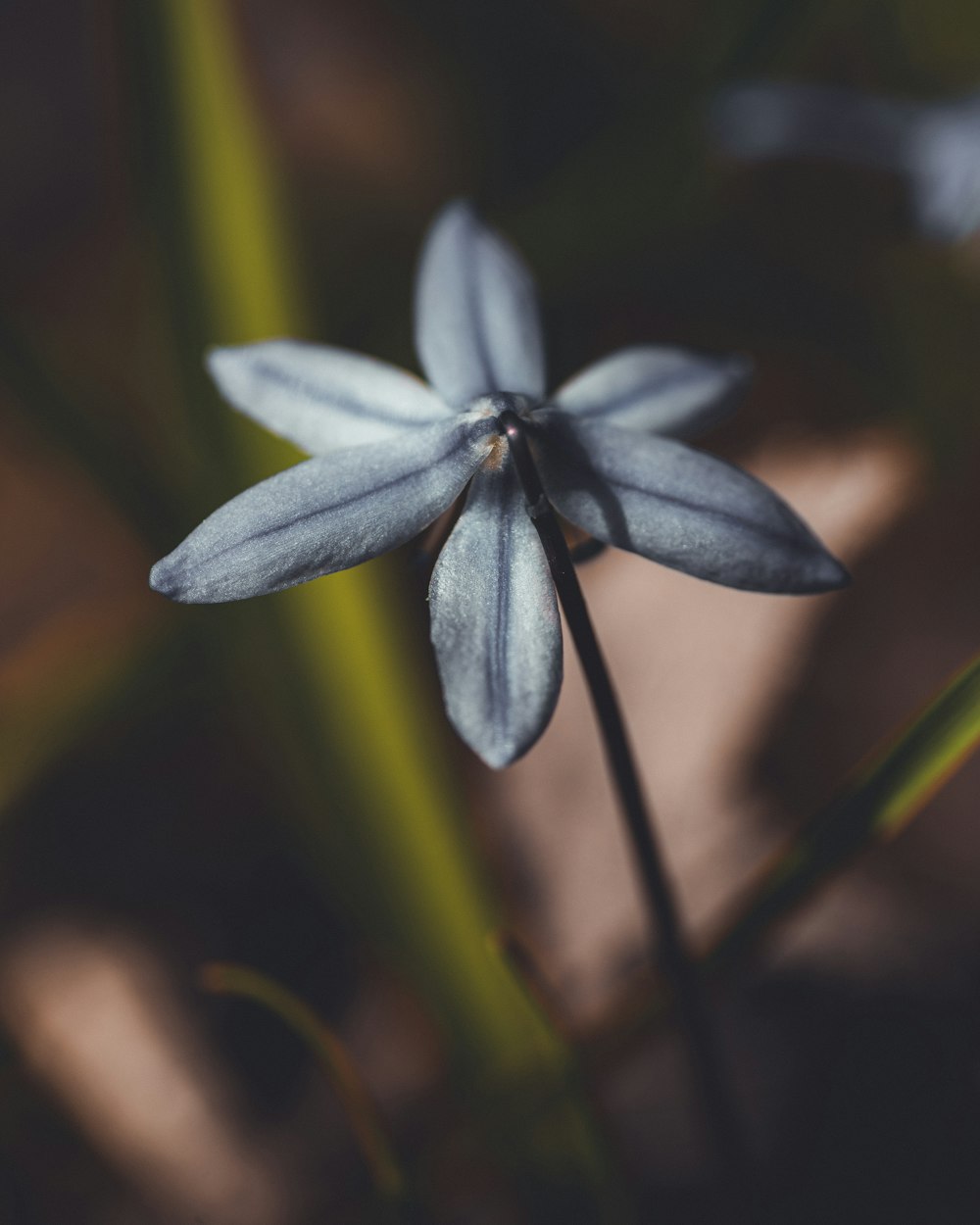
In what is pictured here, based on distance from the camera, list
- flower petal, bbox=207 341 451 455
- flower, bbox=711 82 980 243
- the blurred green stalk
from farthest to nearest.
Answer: flower, bbox=711 82 980 243
the blurred green stalk
flower petal, bbox=207 341 451 455

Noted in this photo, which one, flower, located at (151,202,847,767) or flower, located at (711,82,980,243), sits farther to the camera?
flower, located at (711,82,980,243)

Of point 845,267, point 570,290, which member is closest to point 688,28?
point 845,267

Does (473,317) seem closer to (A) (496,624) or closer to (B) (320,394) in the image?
(B) (320,394)

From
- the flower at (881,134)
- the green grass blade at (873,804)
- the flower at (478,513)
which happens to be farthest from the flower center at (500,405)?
the flower at (881,134)

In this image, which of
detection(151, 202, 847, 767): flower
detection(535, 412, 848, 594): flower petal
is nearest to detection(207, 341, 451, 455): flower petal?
detection(151, 202, 847, 767): flower

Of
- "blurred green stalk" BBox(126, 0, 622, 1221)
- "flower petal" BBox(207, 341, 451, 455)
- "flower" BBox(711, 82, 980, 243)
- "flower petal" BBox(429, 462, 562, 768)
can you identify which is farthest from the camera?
"flower" BBox(711, 82, 980, 243)

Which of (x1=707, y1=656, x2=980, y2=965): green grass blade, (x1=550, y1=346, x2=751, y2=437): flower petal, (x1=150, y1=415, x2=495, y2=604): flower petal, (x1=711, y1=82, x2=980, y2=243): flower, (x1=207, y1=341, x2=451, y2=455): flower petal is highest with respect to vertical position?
(x1=711, y1=82, x2=980, y2=243): flower

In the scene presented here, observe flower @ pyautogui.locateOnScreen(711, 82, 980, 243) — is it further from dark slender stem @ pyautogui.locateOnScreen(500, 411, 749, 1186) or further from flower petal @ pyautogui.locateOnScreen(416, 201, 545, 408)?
dark slender stem @ pyautogui.locateOnScreen(500, 411, 749, 1186)

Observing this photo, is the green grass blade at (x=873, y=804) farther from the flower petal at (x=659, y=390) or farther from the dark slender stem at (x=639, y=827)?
→ the flower petal at (x=659, y=390)

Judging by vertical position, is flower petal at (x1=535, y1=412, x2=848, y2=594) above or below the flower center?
below
